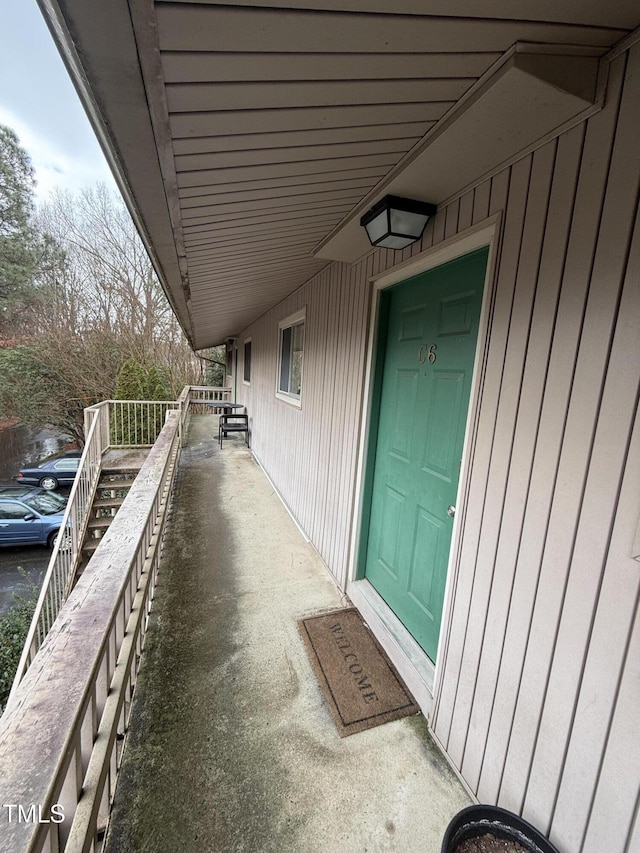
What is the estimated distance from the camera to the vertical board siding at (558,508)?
932 mm

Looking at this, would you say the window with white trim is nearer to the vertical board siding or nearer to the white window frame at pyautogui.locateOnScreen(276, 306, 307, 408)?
the white window frame at pyautogui.locateOnScreen(276, 306, 307, 408)

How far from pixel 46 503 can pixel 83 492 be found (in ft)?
11.6

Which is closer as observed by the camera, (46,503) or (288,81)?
(288,81)

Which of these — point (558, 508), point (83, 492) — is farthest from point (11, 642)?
point (558, 508)

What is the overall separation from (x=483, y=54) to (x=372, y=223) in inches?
33.3

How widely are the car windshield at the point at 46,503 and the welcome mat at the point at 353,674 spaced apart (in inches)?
300

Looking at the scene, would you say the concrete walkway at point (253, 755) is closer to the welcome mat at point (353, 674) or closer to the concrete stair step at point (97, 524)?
the welcome mat at point (353, 674)

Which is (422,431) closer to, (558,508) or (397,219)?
(558,508)

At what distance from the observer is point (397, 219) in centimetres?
160

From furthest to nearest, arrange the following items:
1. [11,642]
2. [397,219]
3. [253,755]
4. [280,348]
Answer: [280,348] < [11,642] < [397,219] < [253,755]

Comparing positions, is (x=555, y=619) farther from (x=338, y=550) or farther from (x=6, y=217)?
(x=6, y=217)

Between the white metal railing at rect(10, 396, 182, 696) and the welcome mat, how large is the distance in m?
2.72

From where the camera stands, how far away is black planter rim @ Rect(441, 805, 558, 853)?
3.50 ft

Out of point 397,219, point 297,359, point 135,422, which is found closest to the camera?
point 397,219
